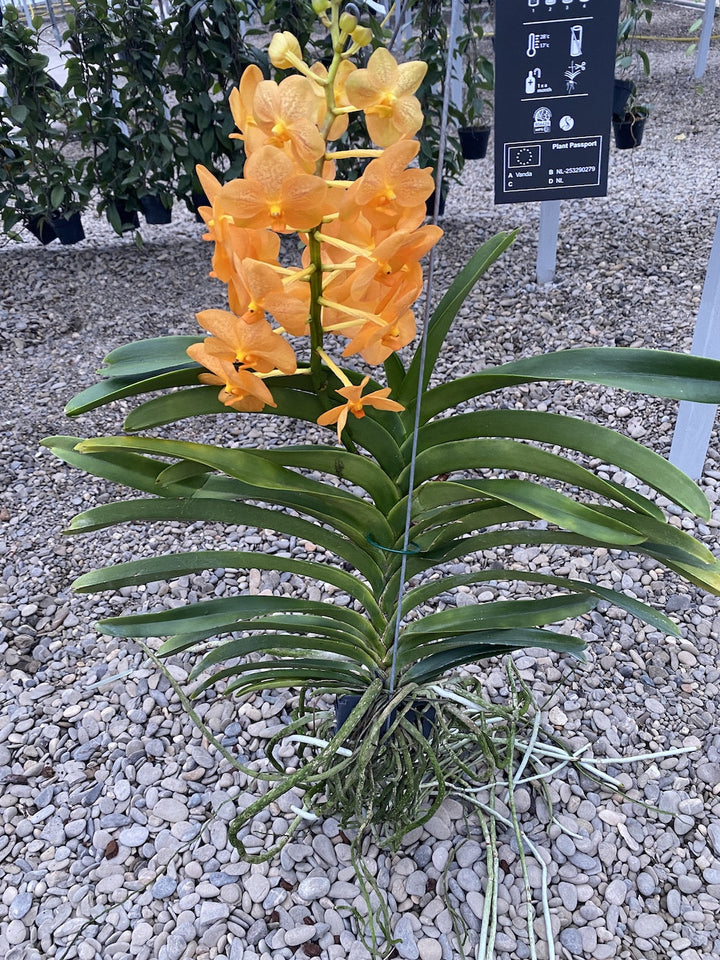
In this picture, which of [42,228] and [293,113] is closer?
[293,113]

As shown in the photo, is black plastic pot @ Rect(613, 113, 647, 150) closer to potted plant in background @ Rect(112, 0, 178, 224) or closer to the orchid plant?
potted plant in background @ Rect(112, 0, 178, 224)

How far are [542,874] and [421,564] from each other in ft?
1.60

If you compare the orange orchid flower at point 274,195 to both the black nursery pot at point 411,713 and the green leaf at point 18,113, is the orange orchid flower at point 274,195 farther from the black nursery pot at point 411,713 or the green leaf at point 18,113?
the green leaf at point 18,113

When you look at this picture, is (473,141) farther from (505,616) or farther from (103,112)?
(505,616)

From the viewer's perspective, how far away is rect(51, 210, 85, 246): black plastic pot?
2.89m

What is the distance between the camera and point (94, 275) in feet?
9.18

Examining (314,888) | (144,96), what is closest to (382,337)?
(314,888)

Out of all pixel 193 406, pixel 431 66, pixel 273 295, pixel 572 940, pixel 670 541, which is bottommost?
pixel 572 940

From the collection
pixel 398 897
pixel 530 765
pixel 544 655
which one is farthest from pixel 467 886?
pixel 544 655

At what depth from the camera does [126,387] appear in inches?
28.9

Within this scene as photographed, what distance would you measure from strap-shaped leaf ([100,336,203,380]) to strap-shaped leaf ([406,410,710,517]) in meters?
0.28

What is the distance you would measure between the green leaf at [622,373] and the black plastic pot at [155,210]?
2543 mm

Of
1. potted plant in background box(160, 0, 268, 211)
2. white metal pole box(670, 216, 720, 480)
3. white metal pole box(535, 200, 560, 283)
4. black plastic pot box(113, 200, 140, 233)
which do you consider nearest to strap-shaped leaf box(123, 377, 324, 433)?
white metal pole box(670, 216, 720, 480)

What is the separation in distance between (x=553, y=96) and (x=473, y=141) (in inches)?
66.0
